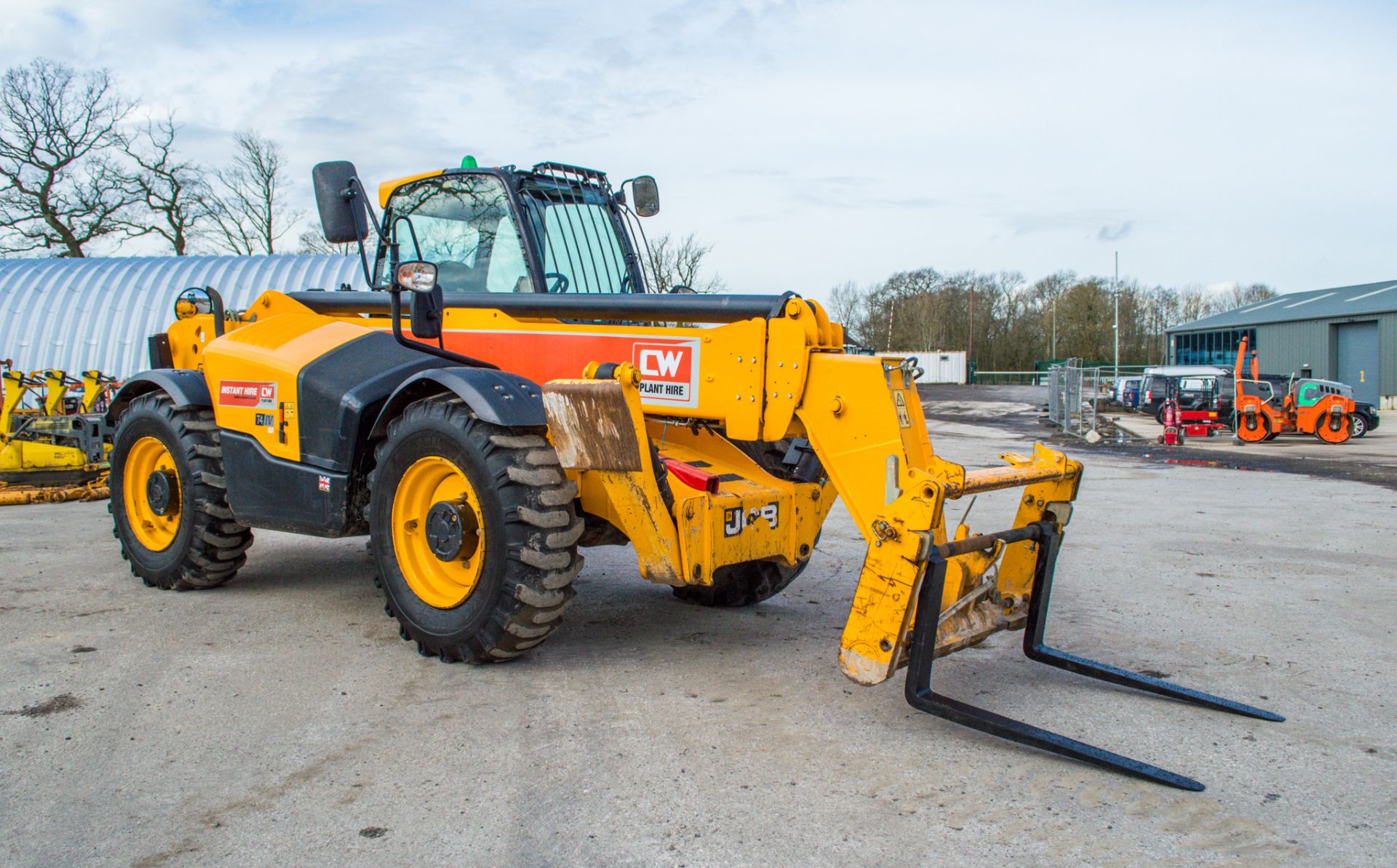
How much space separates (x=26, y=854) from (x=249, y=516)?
9.74 ft

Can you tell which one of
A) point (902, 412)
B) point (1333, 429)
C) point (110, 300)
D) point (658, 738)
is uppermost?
point (110, 300)

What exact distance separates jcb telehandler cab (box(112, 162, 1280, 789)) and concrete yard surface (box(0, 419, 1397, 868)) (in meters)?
0.25

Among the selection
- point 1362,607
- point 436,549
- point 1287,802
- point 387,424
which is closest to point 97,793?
point 436,549

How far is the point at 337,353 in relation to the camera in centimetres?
557

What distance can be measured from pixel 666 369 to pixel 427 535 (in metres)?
1.34

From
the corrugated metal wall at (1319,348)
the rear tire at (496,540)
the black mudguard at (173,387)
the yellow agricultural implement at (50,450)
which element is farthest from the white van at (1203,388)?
the rear tire at (496,540)

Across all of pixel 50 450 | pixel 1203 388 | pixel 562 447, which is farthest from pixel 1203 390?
pixel 562 447

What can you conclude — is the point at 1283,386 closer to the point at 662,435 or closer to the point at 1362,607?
the point at 1362,607

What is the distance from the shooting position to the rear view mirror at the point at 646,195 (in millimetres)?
6094

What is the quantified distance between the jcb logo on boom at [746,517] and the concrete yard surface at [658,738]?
686 millimetres

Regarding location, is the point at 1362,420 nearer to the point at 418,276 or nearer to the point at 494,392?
the point at 494,392

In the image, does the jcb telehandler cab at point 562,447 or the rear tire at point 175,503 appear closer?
the jcb telehandler cab at point 562,447

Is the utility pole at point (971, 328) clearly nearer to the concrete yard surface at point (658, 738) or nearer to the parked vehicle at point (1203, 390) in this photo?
the parked vehicle at point (1203, 390)

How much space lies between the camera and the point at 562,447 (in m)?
4.50
